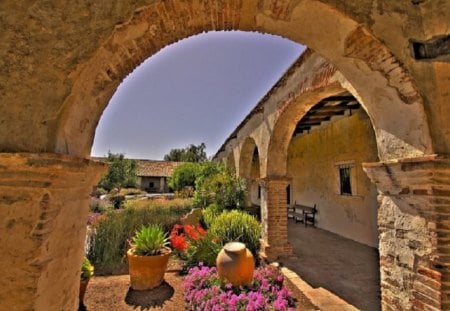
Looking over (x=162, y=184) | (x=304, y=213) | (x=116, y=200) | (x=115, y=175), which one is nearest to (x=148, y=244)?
(x=304, y=213)

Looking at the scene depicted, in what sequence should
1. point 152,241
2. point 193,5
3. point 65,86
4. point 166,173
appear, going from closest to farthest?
point 65,86 < point 193,5 < point 152,241 < point 166,173

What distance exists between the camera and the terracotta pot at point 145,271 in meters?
5.41

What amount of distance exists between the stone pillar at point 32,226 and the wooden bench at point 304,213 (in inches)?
394

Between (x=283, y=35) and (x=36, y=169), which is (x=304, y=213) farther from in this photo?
(x=36, y=169)

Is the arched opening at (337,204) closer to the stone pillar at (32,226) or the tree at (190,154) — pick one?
the stone pillar at (32,226)

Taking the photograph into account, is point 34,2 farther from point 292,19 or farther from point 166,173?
point 166,173

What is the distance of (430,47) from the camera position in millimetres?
2346

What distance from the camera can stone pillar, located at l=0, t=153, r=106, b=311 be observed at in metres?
1.59

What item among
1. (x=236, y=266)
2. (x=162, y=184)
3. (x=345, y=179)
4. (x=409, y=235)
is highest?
(x=345, y=179)

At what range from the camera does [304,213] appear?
10.9 metres

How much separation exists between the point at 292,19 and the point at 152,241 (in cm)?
513

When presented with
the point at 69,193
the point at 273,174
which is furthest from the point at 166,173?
the point at 69,193

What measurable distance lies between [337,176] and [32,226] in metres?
9.01

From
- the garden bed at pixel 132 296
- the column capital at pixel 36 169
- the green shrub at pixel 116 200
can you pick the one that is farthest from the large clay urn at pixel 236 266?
the green shrub at pixel 116 200
